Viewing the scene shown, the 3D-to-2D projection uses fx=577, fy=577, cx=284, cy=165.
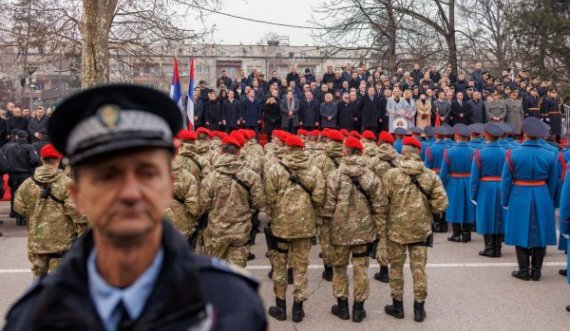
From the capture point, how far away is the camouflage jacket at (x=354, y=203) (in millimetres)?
6828

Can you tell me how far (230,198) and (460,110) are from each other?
14.1 metres

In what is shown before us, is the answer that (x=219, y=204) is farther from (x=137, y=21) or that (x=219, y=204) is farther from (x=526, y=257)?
→ (x=137, y=21)

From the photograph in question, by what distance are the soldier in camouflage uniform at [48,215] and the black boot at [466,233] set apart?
23.4 feet

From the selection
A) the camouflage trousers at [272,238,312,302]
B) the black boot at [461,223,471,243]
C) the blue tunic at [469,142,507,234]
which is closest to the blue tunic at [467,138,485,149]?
the blue tunic at [469,142,507,234]

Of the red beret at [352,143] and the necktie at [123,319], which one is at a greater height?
the red beret at [352,143]

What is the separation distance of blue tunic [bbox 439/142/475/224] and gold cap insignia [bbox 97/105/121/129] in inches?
389

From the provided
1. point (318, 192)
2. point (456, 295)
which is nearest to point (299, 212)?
point (318, 192)

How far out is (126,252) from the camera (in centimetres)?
166

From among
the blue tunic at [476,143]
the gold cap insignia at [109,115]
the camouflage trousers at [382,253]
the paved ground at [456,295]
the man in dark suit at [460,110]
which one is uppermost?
the man in dark suit at [460,110]

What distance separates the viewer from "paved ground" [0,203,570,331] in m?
6.55

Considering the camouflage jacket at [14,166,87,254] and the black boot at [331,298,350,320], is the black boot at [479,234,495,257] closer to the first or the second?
the black boot at [331,298,350,320]

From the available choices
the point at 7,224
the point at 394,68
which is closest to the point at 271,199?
the point at 7,224

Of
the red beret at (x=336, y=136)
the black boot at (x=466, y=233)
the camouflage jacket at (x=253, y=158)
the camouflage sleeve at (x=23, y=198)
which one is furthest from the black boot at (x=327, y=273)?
the camouflage sleeve at (x=23, y=198)

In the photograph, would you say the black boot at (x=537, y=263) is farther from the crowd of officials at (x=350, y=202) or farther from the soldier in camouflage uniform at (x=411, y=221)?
the soldier in camouflage uniform at (x=411, y=221)
